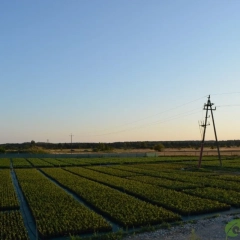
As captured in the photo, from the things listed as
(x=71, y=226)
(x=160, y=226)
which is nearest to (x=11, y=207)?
(x=71, y=226)

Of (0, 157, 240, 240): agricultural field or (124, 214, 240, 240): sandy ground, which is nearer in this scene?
(124, 214, 240, 240): sandy ground

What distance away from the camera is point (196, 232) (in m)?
10.4

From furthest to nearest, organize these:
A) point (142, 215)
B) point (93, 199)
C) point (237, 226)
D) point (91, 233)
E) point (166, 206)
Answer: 1. point (93, 199)
2. point (166, 206)
3. point (142, 215)
4. point (91, 233)
5. point (237, 226)

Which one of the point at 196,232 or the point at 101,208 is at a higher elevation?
the point at 101,208

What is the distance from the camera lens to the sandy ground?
975cm

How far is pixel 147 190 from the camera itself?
19125 millimetres

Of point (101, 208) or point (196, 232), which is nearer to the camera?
point (196, 232)

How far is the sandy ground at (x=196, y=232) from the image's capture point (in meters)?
9.75

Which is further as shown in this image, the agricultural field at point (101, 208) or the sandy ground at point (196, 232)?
the agricultural field at point (101, 208)

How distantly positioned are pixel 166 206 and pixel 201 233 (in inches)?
162

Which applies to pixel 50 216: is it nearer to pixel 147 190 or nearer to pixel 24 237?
pixel 24 237

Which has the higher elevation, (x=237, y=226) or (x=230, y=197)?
(x=237, y=226)

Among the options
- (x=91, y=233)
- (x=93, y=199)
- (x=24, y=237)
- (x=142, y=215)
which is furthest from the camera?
(x=93, y=199)

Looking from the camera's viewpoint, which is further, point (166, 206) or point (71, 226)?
point (166, 206)
